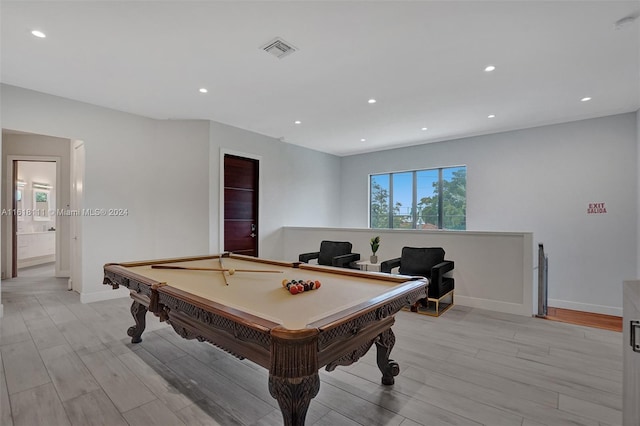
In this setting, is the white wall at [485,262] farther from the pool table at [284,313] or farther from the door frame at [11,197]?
the door frame at [11,197]

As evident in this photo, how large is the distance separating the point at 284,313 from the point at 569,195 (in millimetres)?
5474

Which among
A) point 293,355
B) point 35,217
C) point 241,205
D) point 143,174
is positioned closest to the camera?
point 293,355

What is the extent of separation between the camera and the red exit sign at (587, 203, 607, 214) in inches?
181

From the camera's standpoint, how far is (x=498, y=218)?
5.53 metres

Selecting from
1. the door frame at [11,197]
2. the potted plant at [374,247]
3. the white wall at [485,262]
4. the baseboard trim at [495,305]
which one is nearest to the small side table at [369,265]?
the potted plant at [374,247]

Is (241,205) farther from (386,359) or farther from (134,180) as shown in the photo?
(386,359)

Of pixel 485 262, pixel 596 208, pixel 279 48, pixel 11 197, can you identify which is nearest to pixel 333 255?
pixel 485 262

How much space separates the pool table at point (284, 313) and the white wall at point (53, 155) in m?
4.51

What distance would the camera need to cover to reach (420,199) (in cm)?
655

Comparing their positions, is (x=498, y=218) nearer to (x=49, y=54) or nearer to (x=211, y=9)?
(x=211, y=9)

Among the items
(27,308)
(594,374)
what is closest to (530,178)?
(594,374)

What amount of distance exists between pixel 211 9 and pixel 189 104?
220 cm

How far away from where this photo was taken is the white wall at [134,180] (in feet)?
13.8

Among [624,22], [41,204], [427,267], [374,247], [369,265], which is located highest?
[624,22]
